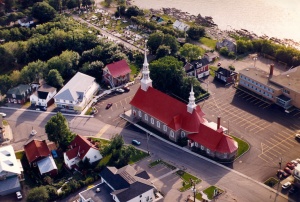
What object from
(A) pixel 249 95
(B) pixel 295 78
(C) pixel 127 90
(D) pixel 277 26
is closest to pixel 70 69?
(C) pixel 127 90

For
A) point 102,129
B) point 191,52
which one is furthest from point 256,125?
point 102,129

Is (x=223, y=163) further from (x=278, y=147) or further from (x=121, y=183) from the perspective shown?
(x=121, y=183)

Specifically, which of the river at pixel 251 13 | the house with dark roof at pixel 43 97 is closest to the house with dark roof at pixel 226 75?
the river at pixel 251 13

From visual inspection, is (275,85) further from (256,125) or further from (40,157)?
(40,157)

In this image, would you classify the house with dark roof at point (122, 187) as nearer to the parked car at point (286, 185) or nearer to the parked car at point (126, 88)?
the parked car at point (286, 185)

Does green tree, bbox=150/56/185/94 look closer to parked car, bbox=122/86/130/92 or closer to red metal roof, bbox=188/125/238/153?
parked car, bbox=122/86/130/92
